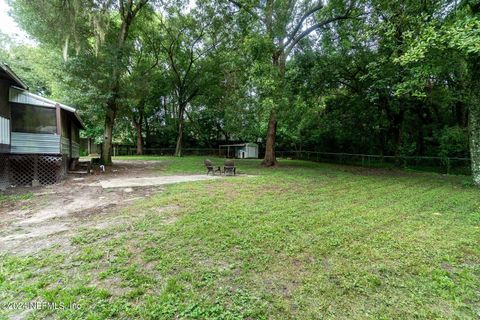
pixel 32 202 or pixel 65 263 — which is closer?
pixel 65 263

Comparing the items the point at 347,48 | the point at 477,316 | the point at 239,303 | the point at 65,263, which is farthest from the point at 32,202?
the point at 347,48

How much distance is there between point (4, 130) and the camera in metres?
7.36

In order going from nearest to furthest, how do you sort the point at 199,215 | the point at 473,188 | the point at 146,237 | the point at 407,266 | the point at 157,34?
the point at 407,266, the point at 146,237, the point at 199,215, the point at 473,188, the point at 157,34

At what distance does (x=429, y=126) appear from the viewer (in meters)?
16.4

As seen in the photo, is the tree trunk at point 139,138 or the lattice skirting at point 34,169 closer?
the lattice skirting at point 34,169

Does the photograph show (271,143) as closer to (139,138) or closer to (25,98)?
(25,98)

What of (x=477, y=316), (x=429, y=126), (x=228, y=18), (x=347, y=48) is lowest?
(x=477, y=316)

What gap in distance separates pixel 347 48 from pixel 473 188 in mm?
8317

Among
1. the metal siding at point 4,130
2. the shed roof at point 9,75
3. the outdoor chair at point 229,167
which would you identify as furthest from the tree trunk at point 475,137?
the metal siding at point 4,130

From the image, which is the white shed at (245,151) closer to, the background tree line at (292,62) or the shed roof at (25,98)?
the background tree line at (292,62)

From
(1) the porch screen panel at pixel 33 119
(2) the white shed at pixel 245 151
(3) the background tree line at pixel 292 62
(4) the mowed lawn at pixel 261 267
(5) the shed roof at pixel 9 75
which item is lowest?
(4) the mowed lawn at pixel 261 267

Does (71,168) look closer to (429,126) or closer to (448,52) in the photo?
(448,52)

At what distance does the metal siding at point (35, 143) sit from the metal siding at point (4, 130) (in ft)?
1.06

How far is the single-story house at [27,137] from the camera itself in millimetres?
7570
